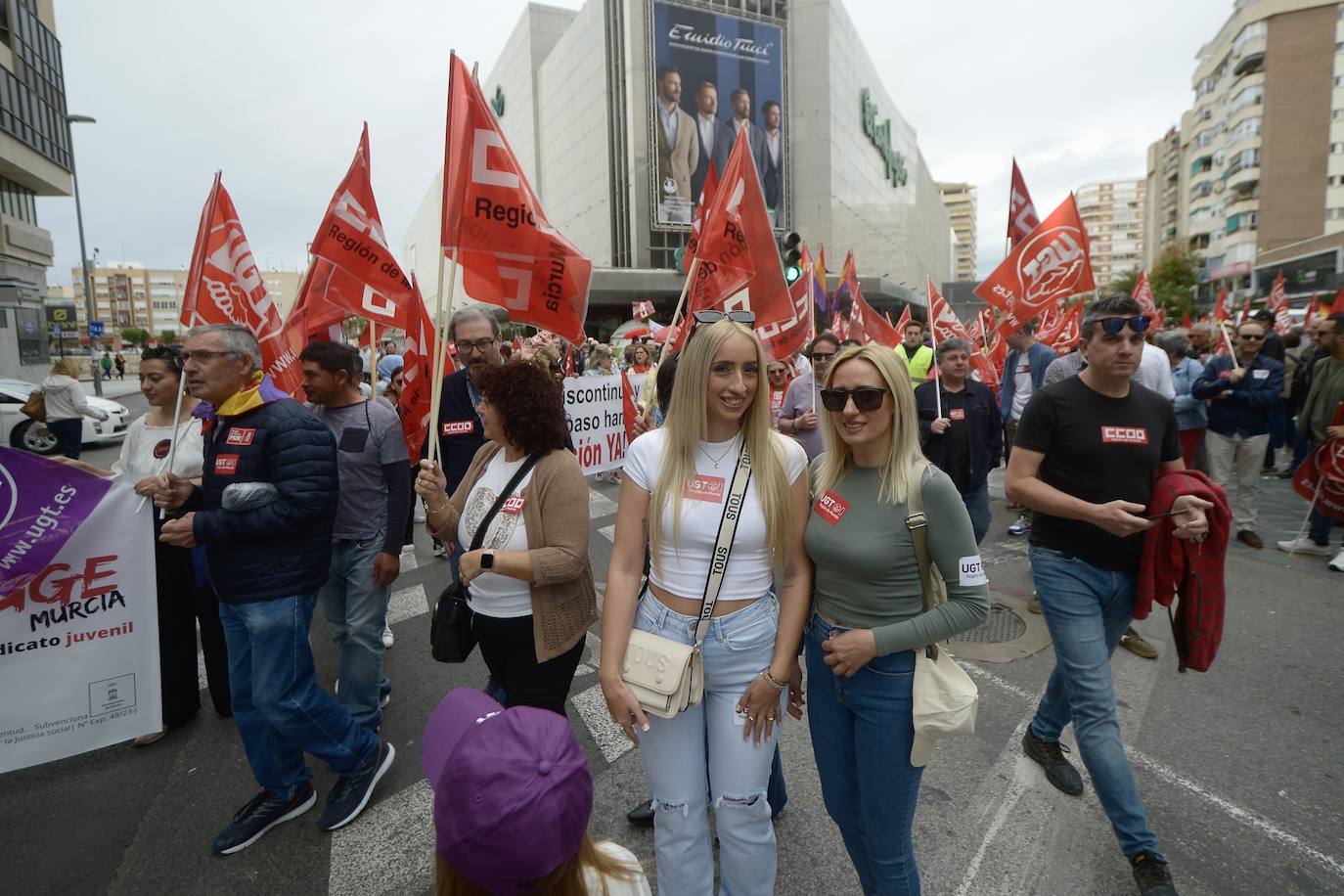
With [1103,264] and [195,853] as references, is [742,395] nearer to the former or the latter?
[195,853]

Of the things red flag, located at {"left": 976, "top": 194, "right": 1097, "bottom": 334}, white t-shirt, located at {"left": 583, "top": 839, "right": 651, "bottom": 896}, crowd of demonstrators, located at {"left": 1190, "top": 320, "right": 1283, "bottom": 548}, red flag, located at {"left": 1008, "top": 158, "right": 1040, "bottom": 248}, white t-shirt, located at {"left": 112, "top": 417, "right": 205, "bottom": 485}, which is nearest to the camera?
white t-shirt, located at {"left": 583, "top": 839, "right": 651, "bottom": 896}

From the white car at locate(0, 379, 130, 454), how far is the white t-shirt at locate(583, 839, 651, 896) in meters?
13.6

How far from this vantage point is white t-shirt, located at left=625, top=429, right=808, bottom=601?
210 centimetres

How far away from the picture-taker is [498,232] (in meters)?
3.35

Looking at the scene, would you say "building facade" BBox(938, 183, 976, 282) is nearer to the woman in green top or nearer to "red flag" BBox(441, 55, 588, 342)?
"red flag" BBox(441, 55, 588, 342)

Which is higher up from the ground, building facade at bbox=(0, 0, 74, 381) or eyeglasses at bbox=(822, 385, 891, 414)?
building facade at bbox=(0, 0, 74, 381)

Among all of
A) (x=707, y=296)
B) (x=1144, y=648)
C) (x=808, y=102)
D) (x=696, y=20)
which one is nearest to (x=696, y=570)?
(x=707, y=296)

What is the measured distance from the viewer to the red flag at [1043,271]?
5969mm

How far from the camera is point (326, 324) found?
15.9 ft

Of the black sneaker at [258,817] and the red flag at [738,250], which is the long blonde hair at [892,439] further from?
the black sneaker at [258,817]

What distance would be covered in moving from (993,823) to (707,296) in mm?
3283

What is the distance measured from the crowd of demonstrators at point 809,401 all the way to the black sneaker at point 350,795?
11.5 feet

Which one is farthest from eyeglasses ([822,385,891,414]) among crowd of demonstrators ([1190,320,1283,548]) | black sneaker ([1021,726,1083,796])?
crowd of demonstrators ([1190,320,1283,548])

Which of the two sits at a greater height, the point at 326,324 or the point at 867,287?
the point at 867,287
